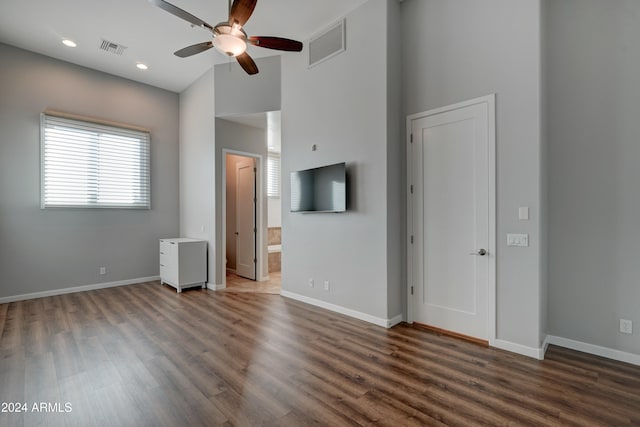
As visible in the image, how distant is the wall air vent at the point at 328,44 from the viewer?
3.88m

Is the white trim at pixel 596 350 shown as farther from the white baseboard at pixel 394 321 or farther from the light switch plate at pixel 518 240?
the white baseboard at pixel 394 321

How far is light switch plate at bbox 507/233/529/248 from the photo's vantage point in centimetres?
275

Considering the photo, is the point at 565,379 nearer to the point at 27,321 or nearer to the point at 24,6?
the point at 27,321

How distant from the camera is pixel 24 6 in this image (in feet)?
12.1

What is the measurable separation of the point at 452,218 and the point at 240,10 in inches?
111

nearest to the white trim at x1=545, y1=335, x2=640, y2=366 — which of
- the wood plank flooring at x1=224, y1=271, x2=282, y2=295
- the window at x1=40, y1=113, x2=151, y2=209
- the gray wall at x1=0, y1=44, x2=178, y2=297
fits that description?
the wood plank flooring at x1=224, y1=271, x2=282, y2=295

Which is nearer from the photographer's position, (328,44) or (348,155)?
(348,155)

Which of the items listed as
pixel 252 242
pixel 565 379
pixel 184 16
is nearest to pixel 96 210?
Result: pixel 252 242

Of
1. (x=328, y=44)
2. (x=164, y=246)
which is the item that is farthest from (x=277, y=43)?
(x=164, y=246)

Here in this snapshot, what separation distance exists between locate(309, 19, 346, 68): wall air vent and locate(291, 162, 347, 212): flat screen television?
4.95ft

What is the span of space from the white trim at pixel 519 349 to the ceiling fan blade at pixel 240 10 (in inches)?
147

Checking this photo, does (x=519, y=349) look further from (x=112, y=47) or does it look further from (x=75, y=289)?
(x=112, y=47)

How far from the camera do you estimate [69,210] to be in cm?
500

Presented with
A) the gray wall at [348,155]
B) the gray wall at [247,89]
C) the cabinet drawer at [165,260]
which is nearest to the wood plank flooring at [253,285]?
the gray wall at [348,155]
